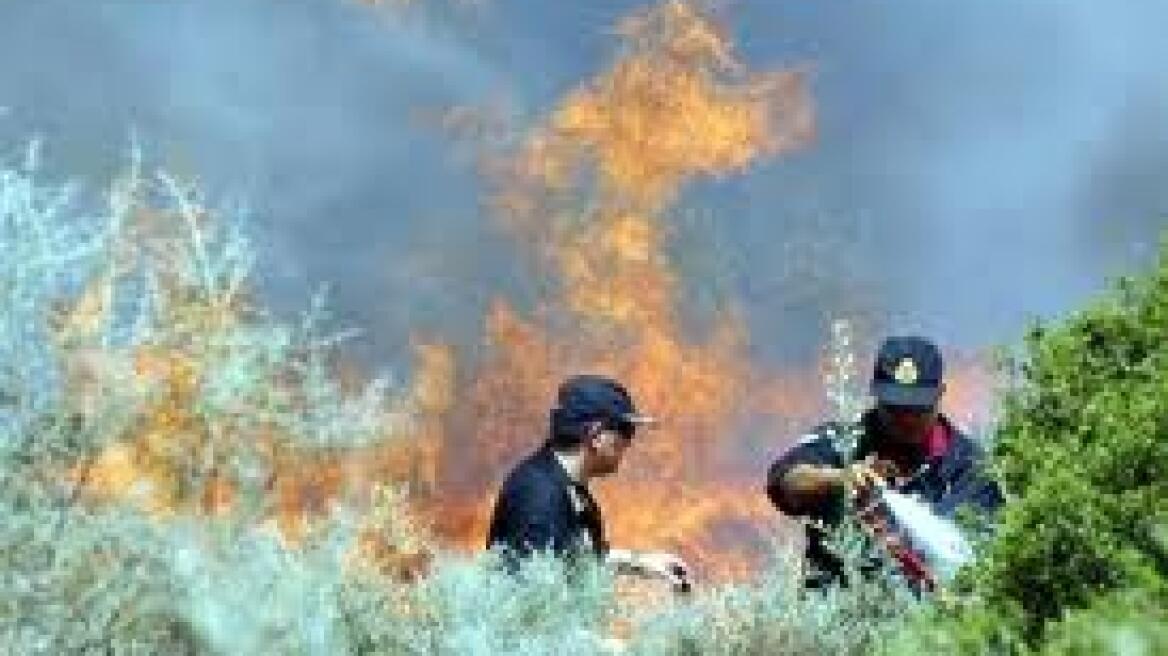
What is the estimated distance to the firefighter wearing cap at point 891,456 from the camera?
6.00 m

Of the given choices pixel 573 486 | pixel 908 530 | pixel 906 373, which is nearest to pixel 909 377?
pixel 906 373

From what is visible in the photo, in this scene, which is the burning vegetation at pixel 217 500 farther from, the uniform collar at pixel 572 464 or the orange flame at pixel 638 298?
the orange flame at pixel 638 298

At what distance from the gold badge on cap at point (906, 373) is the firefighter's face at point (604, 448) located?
898 mm

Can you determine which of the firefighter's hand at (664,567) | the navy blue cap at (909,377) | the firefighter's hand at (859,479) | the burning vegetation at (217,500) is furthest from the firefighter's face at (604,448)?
the firefighter's hand at (859,479)

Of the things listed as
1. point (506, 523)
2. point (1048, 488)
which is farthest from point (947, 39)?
point (1048, 488)

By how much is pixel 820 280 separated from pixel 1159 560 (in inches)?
748

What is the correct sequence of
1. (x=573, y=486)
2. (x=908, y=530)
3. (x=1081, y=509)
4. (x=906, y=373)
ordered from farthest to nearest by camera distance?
(x=573, y=486) → (x=906, y=373) → (x=908, y=530) → (x=1081, y=509)

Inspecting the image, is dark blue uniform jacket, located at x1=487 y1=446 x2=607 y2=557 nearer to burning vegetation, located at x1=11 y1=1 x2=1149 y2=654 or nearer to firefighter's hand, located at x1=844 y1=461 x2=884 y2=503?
burning vegetation, located at x1=11 y1=1 x2=1149 y2=654

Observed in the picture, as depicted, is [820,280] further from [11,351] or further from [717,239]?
[11,351]

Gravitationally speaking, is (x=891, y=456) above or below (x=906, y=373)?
below

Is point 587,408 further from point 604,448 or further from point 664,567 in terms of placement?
point 664,567

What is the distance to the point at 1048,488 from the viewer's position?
3.61 m

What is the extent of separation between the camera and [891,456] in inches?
246

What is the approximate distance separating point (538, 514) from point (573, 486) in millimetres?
212
